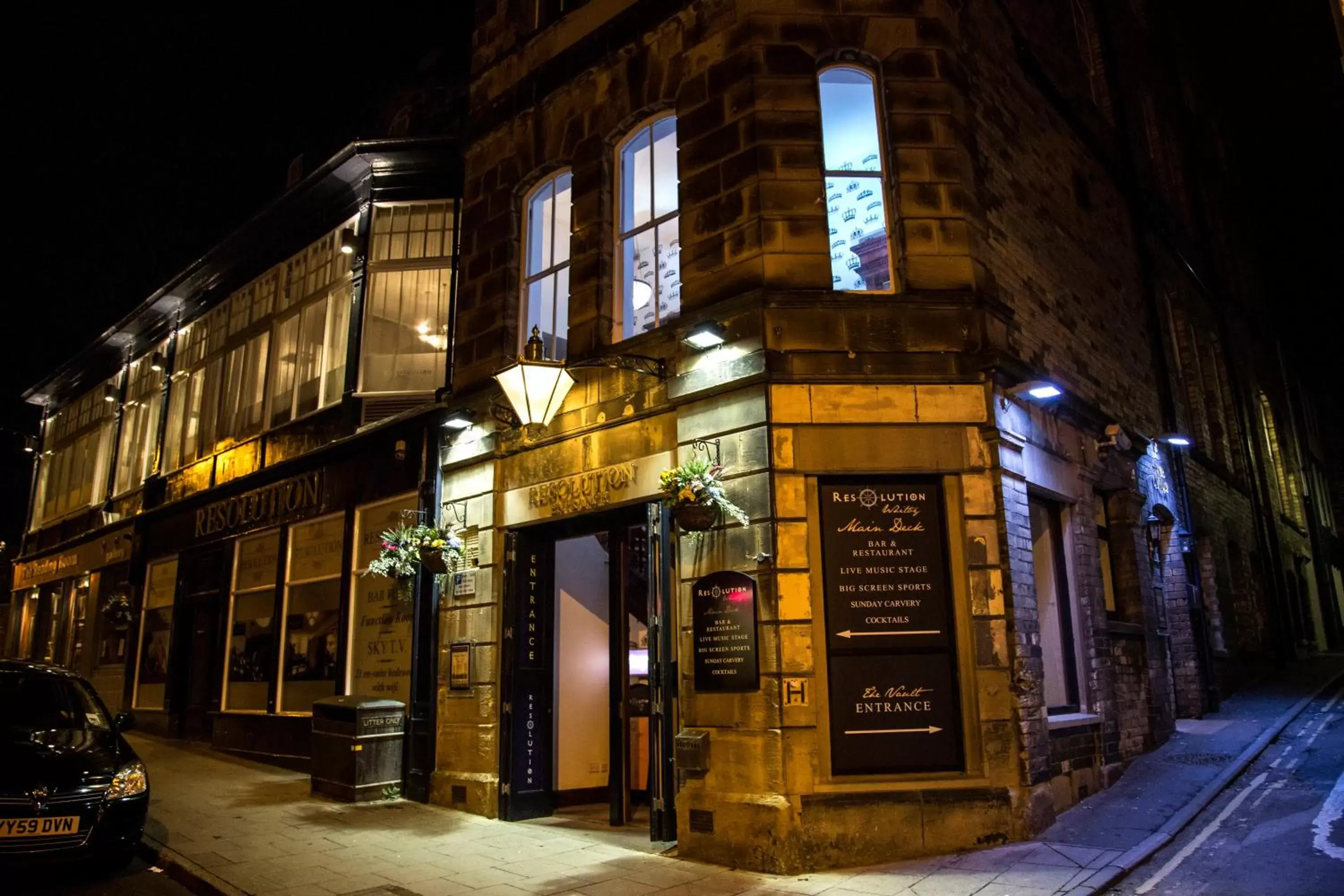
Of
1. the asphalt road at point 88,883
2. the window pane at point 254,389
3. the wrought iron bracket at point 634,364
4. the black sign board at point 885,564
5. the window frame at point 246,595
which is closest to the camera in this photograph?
the asphalt road at point 88,883

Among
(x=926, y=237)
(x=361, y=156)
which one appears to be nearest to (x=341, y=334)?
(x=361, y=156)

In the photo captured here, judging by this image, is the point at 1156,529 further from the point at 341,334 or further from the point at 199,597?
the point at 199,597

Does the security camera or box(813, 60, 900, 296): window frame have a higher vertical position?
box(813, 60, 900, 296): window frame

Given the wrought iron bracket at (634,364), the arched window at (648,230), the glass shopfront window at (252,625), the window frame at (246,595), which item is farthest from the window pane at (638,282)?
the glass shopfront window at (252,625)

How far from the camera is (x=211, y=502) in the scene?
52.5ft

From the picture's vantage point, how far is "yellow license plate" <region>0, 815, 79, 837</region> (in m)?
6.02

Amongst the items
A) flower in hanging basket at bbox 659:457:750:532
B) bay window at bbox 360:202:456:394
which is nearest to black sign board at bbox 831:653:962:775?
flower in hanging basket at bbox 659:457:750:532

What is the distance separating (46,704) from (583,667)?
17.5 feet

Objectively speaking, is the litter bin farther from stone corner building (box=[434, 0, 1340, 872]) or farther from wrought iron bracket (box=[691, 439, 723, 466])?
wrought iron bracket (box=[691, 439, 723, 466])

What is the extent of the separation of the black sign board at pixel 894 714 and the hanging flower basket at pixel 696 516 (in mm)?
1638

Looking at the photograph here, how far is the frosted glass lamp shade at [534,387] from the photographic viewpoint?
8688mm

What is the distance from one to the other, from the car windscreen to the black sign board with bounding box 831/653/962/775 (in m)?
6.81

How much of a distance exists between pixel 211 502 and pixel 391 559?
24.1 ft

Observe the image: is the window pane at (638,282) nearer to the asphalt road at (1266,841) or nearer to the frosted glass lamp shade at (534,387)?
the frosted glass lamp shade at (534,387)
